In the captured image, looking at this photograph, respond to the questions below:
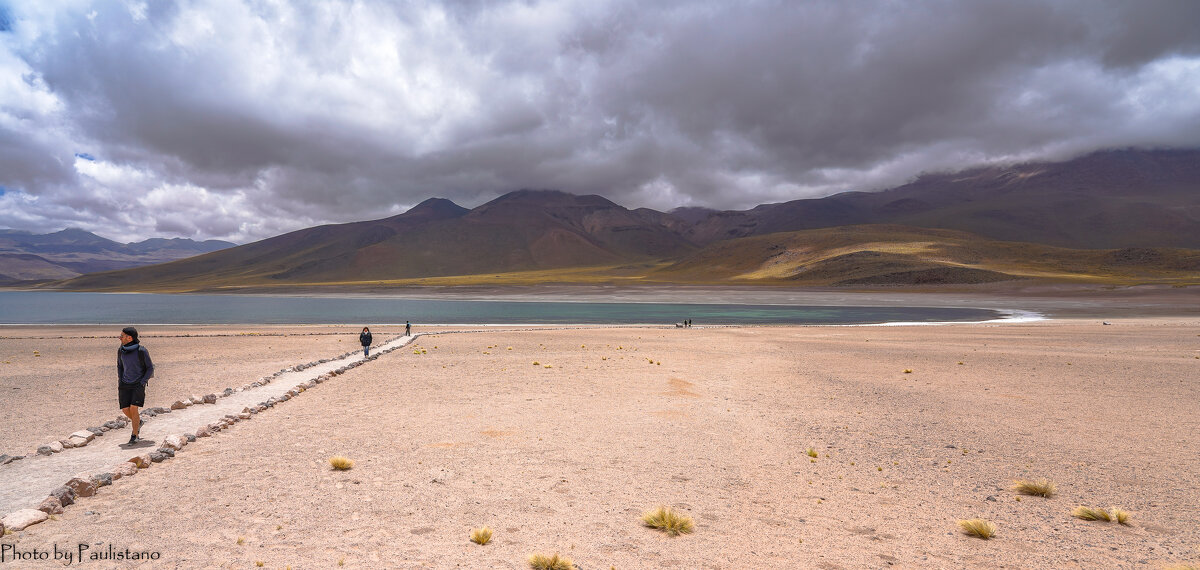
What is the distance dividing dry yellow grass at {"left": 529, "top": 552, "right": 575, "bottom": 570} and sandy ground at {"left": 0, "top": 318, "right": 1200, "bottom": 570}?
0.23 m

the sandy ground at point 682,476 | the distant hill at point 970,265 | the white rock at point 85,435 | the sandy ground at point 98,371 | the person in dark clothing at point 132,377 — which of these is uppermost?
the distant hill at point 970,265

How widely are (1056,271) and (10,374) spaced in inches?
7271

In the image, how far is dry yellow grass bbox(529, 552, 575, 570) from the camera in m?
6.44

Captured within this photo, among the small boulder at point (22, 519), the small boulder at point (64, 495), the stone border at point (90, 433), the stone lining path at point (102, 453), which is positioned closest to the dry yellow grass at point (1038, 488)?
the small boulder at point (22, 519)

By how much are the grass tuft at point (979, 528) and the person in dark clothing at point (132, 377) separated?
1449cm

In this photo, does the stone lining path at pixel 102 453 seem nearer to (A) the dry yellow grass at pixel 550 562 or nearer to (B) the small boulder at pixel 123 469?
(B) the small boulder at pixel 123 469

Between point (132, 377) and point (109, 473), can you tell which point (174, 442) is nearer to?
point (132, 377)

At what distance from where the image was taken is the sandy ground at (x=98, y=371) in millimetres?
14141

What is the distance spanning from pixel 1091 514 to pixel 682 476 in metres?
5.92

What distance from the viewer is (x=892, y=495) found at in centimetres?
904

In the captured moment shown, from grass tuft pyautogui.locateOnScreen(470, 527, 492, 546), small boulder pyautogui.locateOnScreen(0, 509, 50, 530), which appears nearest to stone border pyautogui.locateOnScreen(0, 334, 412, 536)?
small boulder pyautogui.locateOnScreen(0, 509, 50, 530)

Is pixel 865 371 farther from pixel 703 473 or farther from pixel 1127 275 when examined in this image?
pixel 1127 275

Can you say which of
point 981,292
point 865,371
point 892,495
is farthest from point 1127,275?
point 892,495

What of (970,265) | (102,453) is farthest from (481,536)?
(970,265)
